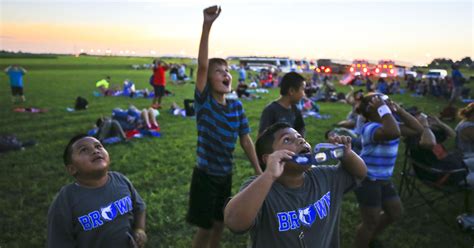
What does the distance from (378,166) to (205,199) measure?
192cm

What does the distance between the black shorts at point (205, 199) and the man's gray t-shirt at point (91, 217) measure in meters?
0.92

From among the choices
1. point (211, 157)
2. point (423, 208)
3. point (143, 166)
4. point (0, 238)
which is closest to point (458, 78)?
point (423, 208)

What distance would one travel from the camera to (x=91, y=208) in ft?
8.47

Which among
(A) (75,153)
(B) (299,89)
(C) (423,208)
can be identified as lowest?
(C) (423,208)

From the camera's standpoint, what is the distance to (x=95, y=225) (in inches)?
102

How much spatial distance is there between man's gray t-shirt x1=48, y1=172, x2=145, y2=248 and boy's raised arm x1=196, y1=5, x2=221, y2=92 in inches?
50.0

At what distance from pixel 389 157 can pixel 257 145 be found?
209cm

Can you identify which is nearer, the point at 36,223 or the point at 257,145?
the point at 257,145

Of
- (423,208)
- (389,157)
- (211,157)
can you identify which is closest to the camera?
(211,157)

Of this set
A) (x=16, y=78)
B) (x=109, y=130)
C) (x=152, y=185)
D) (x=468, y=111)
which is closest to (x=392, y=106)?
(x=468, y=111)

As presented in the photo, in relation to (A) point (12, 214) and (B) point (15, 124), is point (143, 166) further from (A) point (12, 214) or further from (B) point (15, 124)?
(B) point (15, 124)

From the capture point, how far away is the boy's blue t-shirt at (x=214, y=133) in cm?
363

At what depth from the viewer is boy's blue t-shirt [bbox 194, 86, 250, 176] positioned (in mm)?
3633

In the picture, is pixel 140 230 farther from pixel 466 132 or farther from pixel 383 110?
pixel 466 132
